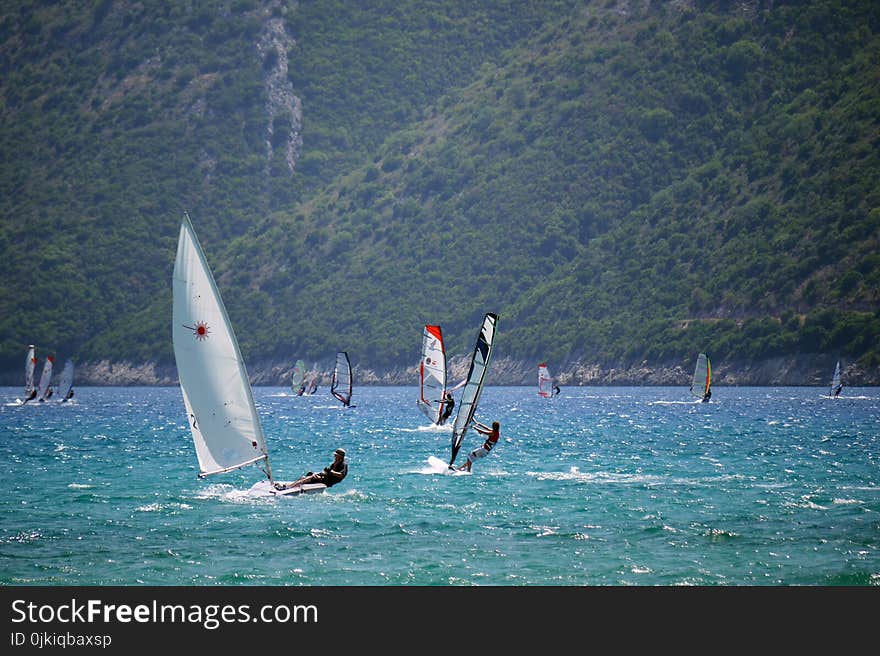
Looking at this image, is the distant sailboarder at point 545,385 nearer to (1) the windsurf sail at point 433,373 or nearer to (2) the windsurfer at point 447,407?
(2) the windsurfer at point 447,407

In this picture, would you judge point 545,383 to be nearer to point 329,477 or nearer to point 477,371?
point 477,371

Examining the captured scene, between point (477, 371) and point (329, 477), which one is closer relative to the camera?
point (329, 477)

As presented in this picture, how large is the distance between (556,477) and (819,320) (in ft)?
395

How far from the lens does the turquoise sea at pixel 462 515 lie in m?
29.2

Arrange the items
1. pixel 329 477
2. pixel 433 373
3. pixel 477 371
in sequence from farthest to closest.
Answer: pixel 433 373, pixel 477 371, pixel 329 477

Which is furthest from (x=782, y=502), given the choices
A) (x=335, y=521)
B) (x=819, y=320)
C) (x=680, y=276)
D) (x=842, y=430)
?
(x=680, y=276)

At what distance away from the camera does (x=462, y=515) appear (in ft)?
123

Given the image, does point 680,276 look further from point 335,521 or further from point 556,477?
point 335,521

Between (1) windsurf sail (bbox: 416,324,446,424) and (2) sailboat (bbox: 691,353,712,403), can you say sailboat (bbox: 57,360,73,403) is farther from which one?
(1) windsurf sail (bbox: 416,324,446,424)

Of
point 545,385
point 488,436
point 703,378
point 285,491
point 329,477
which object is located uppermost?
point 703,378

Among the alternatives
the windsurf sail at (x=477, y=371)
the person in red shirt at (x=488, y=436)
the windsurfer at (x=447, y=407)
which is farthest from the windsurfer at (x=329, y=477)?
the windsurfer at (x=447, y=407)

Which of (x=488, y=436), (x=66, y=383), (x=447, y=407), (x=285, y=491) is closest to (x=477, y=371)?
(x=488, y=436)

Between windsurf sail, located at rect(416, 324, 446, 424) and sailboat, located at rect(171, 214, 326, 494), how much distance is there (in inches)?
1037
